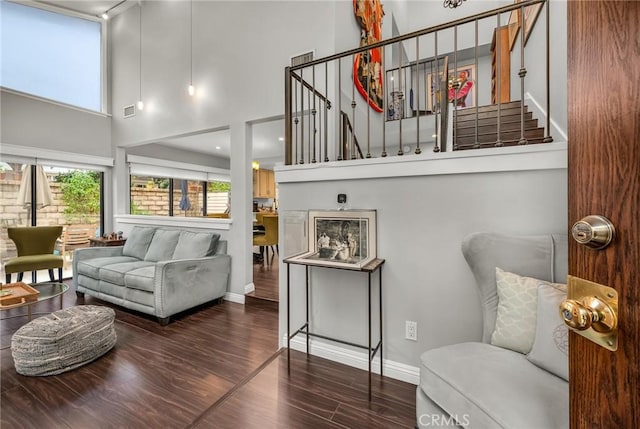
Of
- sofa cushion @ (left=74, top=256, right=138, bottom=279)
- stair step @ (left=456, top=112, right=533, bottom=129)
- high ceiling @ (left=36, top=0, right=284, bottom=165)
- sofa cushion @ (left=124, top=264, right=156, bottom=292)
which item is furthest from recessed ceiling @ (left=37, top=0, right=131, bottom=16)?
stair step @ (left=456, top=112, right=533, bottom=129)

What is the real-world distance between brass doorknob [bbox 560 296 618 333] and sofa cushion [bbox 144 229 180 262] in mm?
4148

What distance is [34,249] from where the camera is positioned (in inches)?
159

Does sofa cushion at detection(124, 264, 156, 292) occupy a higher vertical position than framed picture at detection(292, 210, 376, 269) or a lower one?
lower

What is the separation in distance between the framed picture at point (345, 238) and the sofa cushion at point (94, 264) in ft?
9.85

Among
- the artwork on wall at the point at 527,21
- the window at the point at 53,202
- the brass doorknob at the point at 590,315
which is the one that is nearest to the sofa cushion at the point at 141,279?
the window at the point at 53,202

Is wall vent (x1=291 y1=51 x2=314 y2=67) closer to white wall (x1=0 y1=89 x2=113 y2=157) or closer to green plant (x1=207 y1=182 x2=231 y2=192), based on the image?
white wall (x1=0 y1=89 x2=113 y2=157)

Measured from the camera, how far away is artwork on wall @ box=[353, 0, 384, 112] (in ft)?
12.9

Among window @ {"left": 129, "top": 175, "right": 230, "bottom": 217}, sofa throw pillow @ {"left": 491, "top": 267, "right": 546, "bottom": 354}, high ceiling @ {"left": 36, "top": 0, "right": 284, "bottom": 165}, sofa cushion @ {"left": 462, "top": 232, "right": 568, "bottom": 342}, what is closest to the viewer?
sofa throw pillow @ {"left": 491, "top": 267, "right": 546, "bottom": 354}

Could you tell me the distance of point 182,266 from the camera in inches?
122

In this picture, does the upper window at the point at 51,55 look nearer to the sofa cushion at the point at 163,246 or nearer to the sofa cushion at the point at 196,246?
the sofa cushion at the point at 163,246

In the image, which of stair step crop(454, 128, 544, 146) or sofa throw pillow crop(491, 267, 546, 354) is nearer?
sofa throw pillow crop(491, 267, 546, 354)

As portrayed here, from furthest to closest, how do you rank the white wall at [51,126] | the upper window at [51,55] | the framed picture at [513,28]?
1. the framed picture at [513,28]
2. the upper window at [51,55]
3. the white wall at [51,126]

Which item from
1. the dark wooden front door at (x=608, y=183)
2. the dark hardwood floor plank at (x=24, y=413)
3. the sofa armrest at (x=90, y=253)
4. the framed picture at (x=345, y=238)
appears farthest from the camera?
the sofa armrest at (x=90, y=253)

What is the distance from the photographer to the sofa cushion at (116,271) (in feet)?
10.7
